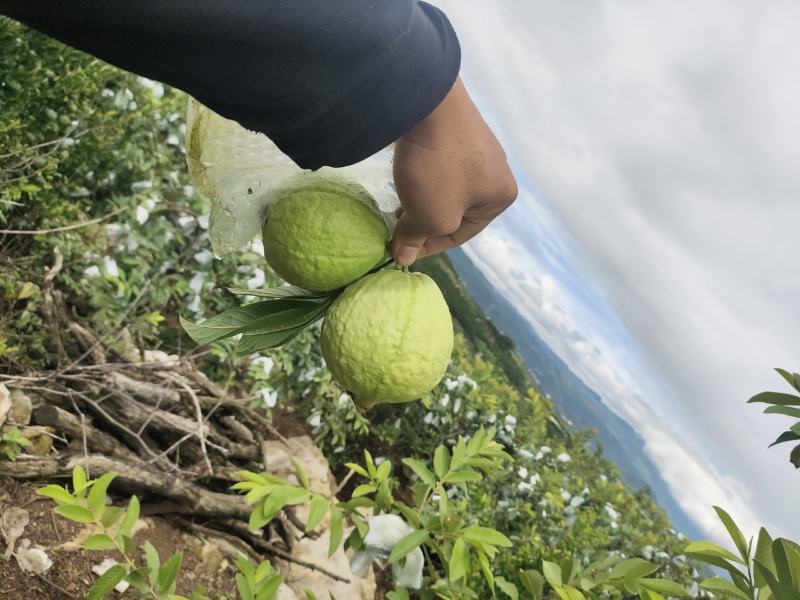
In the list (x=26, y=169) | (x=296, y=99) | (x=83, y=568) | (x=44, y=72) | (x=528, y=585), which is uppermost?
(x=296, y=99)

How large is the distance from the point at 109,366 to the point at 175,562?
5.14ft

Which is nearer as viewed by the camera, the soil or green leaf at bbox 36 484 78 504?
green leaf at bbox 36 484 78 504

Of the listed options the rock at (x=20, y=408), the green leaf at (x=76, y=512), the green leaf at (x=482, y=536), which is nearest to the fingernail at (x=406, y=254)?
the green leaf at (x=482, y=536)

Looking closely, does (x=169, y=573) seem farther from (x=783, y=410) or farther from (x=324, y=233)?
(x=783, y=410)

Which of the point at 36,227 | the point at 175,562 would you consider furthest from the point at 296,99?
the point at 36,227

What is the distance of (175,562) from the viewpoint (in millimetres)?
1632

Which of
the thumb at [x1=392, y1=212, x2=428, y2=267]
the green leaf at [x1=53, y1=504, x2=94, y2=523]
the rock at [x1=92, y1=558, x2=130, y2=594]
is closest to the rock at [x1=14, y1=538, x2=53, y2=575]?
the rock at [x1=92, y1=558, x2=130, y2=594]

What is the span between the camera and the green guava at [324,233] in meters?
1.15

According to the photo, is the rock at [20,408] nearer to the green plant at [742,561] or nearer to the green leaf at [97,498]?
the green leaf at [97,498]

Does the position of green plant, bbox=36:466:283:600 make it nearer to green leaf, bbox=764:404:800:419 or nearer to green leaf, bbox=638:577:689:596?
green leaf, bbox=638:577:689:596

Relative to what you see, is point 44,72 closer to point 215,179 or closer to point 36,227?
point 36,227

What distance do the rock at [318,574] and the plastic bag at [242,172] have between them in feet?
8.72

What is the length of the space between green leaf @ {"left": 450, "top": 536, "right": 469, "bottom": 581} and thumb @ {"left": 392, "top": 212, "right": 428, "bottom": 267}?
92cm

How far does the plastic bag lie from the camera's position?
3.73 feet
